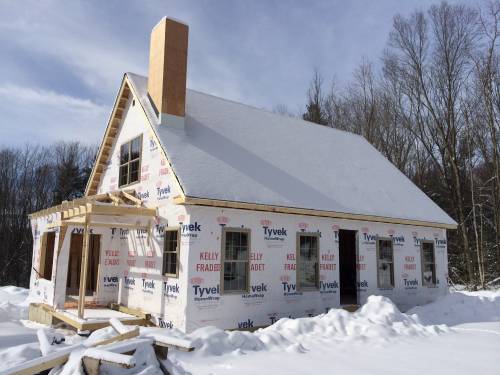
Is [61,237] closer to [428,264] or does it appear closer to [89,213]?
[89,213]

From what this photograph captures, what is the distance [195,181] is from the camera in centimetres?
1001

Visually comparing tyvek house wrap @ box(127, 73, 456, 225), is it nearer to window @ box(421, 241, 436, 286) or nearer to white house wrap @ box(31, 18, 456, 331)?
white house wrap @ box(31, 18, 456, 331)

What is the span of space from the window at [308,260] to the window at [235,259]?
5.63ft

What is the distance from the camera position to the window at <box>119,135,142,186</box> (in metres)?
12.7

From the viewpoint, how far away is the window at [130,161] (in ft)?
41.8

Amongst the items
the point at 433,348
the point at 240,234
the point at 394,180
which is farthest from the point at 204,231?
the point at 394,180

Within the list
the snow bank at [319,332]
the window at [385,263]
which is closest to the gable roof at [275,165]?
the window at [385,263]

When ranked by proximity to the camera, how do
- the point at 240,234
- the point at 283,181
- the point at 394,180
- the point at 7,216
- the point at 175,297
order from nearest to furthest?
the point at 175,297 → the point at 240,234 → the point at 283,181 → the point at 394,180 → the point at 7,216

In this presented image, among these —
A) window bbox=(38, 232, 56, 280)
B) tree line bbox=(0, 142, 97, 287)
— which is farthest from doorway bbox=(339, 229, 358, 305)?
tree line bbox=(0, 142, 97, 287)

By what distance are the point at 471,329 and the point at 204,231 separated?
678 centimetres

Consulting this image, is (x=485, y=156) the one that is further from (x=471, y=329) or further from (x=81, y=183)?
(x=81, y=183)

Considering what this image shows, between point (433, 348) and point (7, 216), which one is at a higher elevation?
point (7, 216)

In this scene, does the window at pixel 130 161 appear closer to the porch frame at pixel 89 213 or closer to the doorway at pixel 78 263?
the porch frame at pixel 89 213

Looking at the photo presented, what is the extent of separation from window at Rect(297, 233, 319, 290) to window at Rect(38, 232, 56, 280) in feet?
27.2
